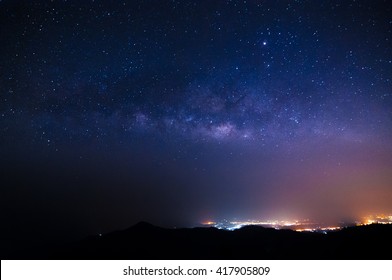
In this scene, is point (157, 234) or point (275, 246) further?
point (157, 234)

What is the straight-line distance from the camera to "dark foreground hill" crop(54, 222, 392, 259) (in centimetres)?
2352

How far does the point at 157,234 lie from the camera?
36.0 meters

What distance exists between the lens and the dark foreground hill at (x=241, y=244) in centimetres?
2352

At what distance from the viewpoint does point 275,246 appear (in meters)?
27.2

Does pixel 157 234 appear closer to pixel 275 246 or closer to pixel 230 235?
pixel 230 235

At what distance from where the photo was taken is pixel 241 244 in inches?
1126
